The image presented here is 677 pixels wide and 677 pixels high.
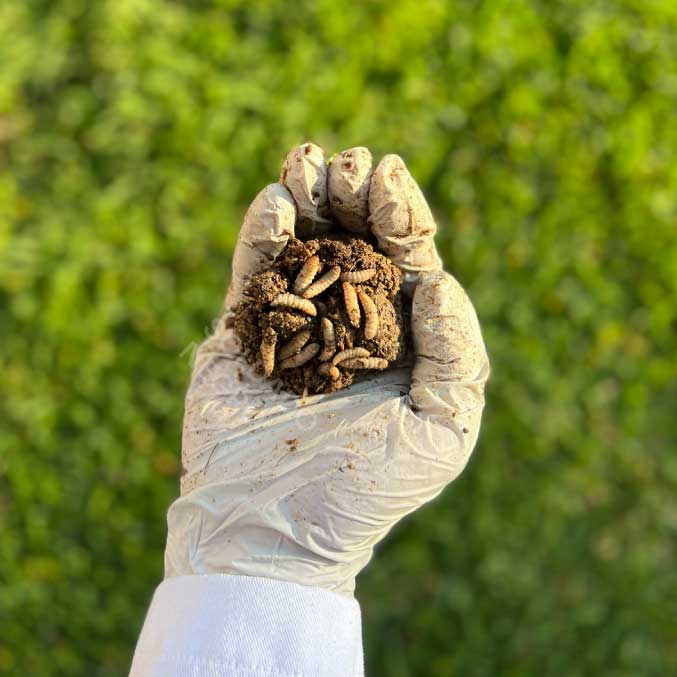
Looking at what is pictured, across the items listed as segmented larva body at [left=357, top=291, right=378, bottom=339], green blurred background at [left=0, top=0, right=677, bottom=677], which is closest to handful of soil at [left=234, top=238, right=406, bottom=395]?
segmented larva body at [left=357, top=291, right=378, bottom=339]

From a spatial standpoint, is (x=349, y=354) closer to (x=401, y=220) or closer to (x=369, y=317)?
(x=369, y=317)

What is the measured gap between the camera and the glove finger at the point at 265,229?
4.68 feet

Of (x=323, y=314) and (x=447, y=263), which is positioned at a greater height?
(x=447, y=263)

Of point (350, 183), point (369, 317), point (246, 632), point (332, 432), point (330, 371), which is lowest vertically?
point (246, 632)

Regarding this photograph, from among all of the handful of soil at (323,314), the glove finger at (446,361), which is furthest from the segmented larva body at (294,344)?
the glove finger at (446,361)

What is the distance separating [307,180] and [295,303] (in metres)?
0.23

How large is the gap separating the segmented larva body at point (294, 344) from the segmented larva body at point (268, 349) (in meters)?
0.02

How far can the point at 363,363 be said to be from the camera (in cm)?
142

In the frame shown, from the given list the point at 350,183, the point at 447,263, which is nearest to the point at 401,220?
the point at 350,183

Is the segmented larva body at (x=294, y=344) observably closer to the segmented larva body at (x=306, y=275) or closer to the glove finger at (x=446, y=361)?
the segmented larva body at (x=306, y=275)

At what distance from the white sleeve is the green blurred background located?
51.7 inches

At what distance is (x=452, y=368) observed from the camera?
1443 millimetres

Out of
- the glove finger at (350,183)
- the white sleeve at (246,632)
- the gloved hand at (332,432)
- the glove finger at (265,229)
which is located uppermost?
the glove finger at (350,183)

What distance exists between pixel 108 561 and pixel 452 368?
1.67 m
